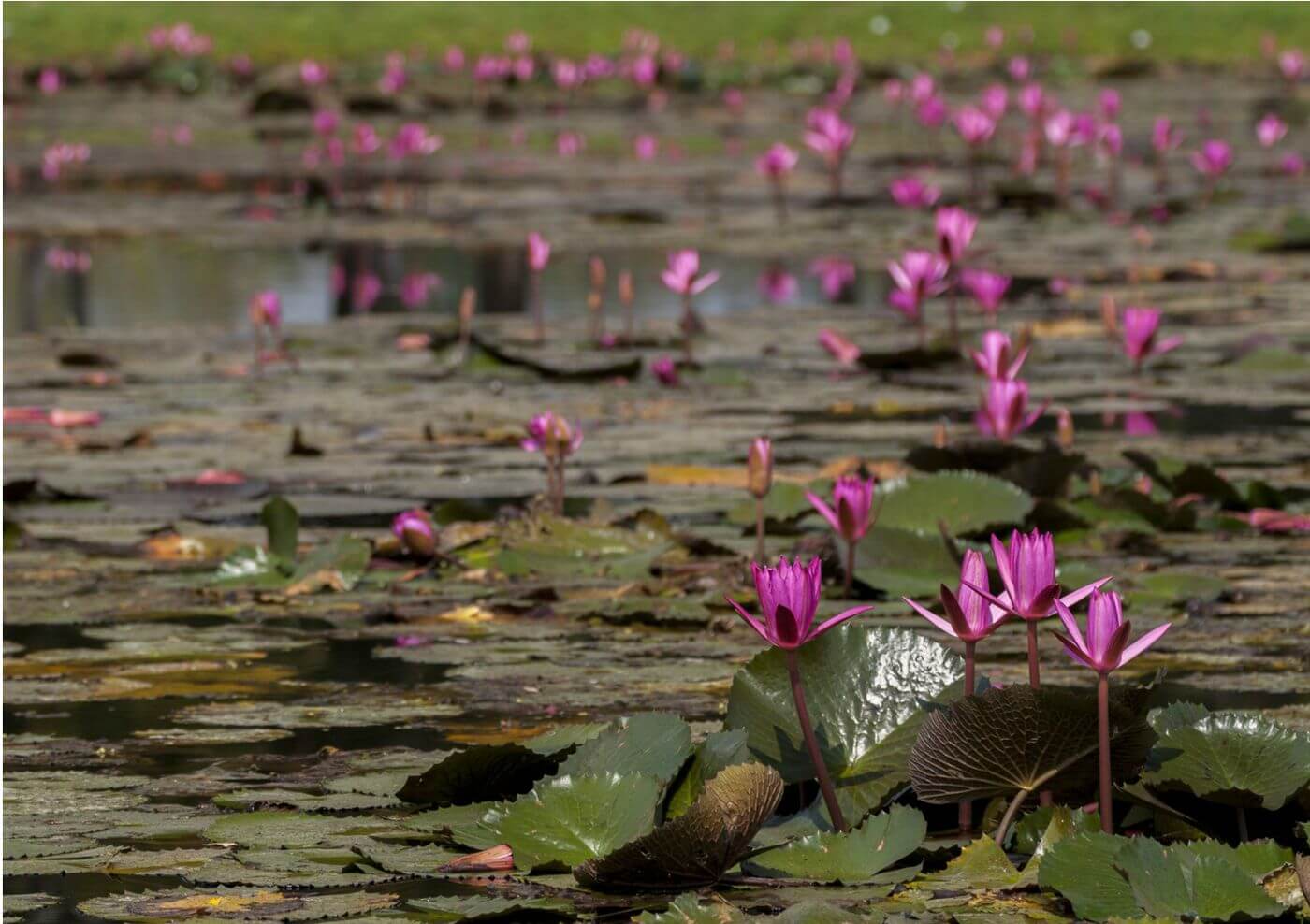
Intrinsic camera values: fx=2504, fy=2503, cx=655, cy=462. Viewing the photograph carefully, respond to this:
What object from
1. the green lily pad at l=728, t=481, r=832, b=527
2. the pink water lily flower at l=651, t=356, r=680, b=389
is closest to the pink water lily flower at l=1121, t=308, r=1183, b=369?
the pink water lily flower at l=651, t=356, r=680, b=389

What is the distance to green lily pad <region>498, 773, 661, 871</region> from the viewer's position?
8.61ft

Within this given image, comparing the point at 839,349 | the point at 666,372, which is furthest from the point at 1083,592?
the point at 839,349

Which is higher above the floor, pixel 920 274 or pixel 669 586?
pixel 920 274

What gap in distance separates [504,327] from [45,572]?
14.0ft

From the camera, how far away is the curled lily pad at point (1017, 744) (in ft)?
8.34

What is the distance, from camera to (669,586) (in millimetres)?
4262

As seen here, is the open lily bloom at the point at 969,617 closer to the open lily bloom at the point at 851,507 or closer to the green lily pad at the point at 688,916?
the green lily pad at the point at 688,916

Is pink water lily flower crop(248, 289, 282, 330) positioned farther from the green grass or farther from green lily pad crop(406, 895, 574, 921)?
the green grass

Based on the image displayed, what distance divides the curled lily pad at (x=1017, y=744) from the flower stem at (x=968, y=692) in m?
0.03

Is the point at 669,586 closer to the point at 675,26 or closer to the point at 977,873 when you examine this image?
the point at 977,873

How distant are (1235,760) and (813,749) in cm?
45

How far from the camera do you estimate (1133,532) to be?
464cm

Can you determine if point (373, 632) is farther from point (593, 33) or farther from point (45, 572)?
point (593, 33)

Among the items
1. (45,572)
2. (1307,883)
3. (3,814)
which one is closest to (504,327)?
(45,572)
